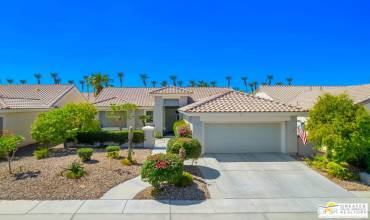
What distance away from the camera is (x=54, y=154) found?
14594mm

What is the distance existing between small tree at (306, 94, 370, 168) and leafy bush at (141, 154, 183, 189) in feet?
23.7

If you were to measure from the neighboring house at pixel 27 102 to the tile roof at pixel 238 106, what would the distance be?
12065 mm

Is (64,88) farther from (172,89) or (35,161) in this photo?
(35,161)

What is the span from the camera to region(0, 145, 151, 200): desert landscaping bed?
8.41m

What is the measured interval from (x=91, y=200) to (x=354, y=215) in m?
8.37

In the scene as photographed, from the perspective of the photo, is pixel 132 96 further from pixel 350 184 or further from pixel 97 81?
pixel 350 184

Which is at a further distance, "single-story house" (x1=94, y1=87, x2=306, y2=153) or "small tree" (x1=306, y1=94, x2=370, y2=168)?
"single-story house" (x1=94, y1=87, x2=306, y2=153)

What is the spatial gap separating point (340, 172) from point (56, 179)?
12210mm

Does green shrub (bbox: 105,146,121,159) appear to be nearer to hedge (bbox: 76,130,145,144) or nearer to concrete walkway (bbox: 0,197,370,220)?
hedge (bbox: 76,130,145,144)

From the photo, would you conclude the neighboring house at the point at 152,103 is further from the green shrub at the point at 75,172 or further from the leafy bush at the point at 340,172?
the leafy bush at the point at 340,172

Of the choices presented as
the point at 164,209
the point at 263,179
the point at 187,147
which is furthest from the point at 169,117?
the point at 164,209

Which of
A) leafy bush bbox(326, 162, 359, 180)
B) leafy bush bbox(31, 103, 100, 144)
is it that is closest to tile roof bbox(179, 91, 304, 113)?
leafy bush bbox(326, 162, 359, 180)

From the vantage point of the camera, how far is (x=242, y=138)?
14.9 metres

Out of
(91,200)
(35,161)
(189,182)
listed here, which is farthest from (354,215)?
(35,161)
